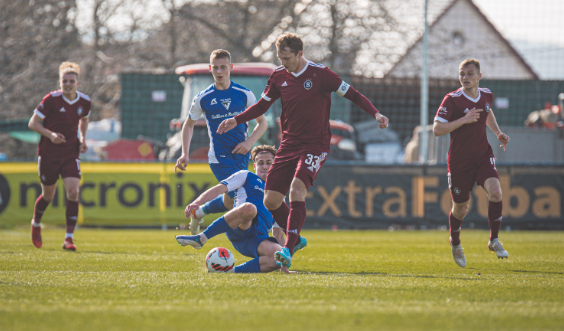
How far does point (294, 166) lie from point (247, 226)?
0.71 metres

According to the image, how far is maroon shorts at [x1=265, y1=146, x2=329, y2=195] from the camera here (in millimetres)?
6277

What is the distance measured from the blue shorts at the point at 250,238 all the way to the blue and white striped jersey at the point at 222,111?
1.53 metres

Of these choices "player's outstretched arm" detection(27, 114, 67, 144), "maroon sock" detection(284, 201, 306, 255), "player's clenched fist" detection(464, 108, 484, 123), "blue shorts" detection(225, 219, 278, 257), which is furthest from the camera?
"player's outstretched arm" detection(27, 114, 67, 144)

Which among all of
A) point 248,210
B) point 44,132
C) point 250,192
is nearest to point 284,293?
point 248,210

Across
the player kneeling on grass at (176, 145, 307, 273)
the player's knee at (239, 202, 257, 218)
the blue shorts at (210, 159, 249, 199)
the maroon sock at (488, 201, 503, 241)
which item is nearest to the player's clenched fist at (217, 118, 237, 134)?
the player kneeling on grass at (176, 145, 307, 273)

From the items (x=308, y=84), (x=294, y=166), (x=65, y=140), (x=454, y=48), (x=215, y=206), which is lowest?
(x=215, y=206)

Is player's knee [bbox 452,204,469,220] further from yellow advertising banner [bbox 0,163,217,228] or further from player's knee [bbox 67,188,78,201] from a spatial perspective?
yellow advertising banner [bbox 0,163,217,228]

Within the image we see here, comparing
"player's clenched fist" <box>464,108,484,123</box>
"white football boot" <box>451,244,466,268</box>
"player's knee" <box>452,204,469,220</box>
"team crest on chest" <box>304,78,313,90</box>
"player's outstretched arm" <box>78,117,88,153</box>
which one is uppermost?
"team crest on chest" <box>304,78,313,90</box>

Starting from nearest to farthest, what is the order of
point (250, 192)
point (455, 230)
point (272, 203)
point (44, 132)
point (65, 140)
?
1. point (272, 203)
2. point (250, 192)
3. point (455, 230)
4. point (44, 132)
5. point (65, 140)

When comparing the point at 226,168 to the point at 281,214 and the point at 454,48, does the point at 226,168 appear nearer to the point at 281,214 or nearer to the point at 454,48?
the point at 281,214

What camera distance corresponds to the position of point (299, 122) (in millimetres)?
6371

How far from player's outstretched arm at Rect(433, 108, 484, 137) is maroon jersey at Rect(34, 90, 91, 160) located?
4.77m

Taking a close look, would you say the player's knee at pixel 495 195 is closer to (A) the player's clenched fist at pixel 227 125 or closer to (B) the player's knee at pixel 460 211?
(B) the player's knee at pixel 460 211

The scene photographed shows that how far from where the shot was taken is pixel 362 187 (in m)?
14.8
